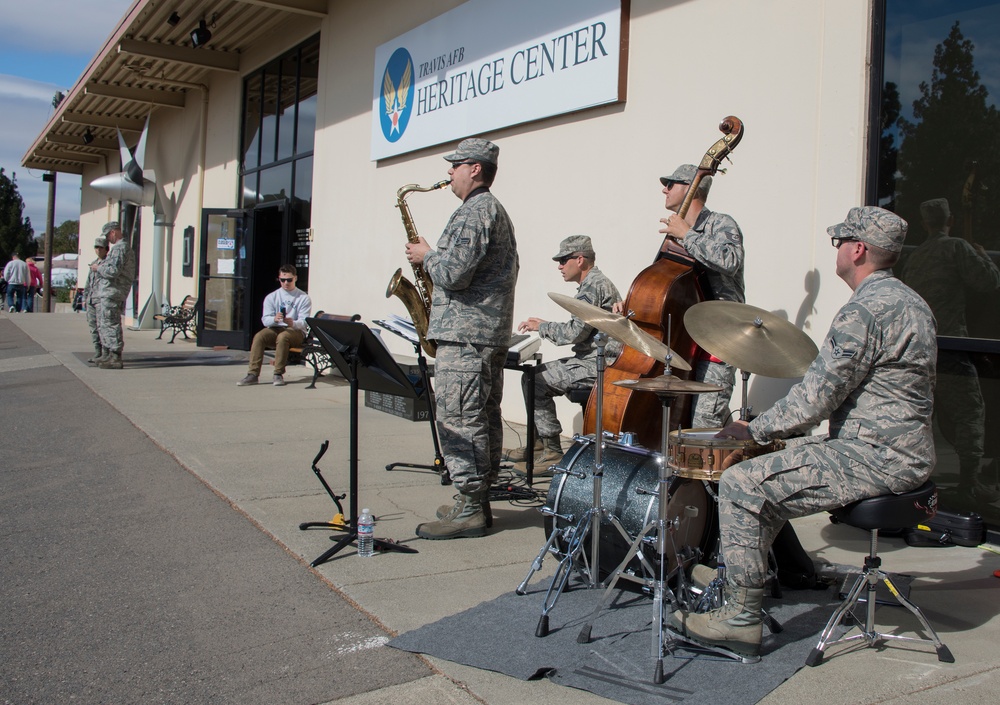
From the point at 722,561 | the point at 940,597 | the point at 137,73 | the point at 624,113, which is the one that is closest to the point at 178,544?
the point at 722,561

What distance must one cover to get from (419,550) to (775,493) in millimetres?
2083

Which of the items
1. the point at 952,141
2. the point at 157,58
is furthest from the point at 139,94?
the point at 952,141

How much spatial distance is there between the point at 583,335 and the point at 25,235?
1914 inches

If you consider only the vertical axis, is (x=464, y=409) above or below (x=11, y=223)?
below

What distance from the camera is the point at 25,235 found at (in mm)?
47312

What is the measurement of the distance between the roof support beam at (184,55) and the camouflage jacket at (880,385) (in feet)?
48.8

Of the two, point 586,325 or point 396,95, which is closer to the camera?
point 586,325

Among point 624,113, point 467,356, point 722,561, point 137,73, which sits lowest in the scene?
point 722,561

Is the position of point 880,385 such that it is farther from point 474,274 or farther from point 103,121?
point 103,121

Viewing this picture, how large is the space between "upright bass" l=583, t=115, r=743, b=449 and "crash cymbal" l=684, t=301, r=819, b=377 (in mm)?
1005

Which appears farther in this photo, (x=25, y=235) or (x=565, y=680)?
(x=25, y=235)

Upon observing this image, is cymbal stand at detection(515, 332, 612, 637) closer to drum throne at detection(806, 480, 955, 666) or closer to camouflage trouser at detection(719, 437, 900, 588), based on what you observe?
camouflage trouser at detection(719, 437, 900, 588)

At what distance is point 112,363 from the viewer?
12406 mm

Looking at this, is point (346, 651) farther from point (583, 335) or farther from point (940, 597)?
point (583, 335)
